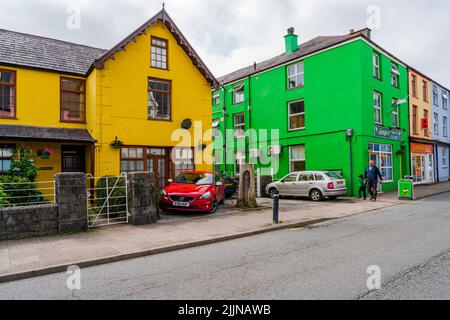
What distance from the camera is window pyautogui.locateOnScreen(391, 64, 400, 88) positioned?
22578mm

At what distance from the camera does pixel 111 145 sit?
13594 mm

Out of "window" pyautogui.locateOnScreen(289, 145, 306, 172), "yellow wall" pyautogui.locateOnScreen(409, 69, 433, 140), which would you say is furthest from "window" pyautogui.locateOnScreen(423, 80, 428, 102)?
A: "window" pyautogui.locateOnScreen(289, 145, 306, 172)

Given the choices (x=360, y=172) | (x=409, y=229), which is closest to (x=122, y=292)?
(x=409, y=229)

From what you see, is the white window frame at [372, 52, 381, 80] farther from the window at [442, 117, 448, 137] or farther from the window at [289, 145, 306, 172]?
the window at [442, 117, 448, 137]

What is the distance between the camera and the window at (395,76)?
22578 mm

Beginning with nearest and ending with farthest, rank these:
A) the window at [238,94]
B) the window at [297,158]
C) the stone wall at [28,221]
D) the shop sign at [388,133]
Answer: the stone wall at [28,221] → the shop sign at [388,133] → the window at [297,158] → the window at [238,94]

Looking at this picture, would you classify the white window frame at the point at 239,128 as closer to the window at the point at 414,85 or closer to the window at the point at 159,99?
the window at the point at 159,99

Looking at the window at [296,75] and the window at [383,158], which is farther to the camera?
the window at [296,75]

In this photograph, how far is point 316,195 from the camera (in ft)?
53.1

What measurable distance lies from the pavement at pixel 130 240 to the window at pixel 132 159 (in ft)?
14.7

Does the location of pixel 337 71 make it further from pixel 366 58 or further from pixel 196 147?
pixel 196 147

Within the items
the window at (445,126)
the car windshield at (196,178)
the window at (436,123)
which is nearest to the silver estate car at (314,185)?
the car windshield at (196,178)

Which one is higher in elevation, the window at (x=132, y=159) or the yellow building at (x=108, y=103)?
the yellow building at (x=108, y=103)

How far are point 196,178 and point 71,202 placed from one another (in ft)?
17.1
